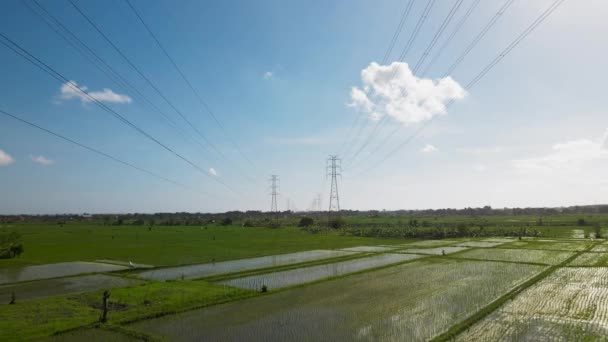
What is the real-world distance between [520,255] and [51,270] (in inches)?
1641

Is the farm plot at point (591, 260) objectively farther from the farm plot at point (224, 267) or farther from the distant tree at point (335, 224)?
the distant tree at point (335, 224)

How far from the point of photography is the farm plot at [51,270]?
2703 cm

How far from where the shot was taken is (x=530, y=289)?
2225cm

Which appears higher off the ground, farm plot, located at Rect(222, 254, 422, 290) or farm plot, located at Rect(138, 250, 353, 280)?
farm plot, located at Rect(138, 250, 353, 280)

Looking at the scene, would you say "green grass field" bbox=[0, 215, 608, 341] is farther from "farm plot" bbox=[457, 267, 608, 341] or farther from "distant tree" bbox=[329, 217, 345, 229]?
"distant tree" bbox=[329, 217, 345, 229]

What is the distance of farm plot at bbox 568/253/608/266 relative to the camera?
104ft

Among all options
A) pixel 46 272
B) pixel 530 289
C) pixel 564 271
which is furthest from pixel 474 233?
pixel 46 272

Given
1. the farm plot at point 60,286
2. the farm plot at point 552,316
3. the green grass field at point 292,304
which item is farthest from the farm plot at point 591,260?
the farm plot at point 60,286

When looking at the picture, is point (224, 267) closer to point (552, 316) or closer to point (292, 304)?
point (292, 304)

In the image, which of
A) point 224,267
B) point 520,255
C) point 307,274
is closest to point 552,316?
point 307,274

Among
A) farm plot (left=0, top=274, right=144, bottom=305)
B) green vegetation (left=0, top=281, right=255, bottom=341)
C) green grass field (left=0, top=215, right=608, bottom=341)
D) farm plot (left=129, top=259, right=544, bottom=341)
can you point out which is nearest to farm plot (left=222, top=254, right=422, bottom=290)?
green grass field (left=0, top=215, right=608, bottom=341)

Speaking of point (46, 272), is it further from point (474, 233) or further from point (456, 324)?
point (474, 233)

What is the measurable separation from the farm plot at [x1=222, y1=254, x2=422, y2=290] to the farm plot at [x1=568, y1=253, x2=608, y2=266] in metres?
13.2

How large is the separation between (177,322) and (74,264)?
2333cm
